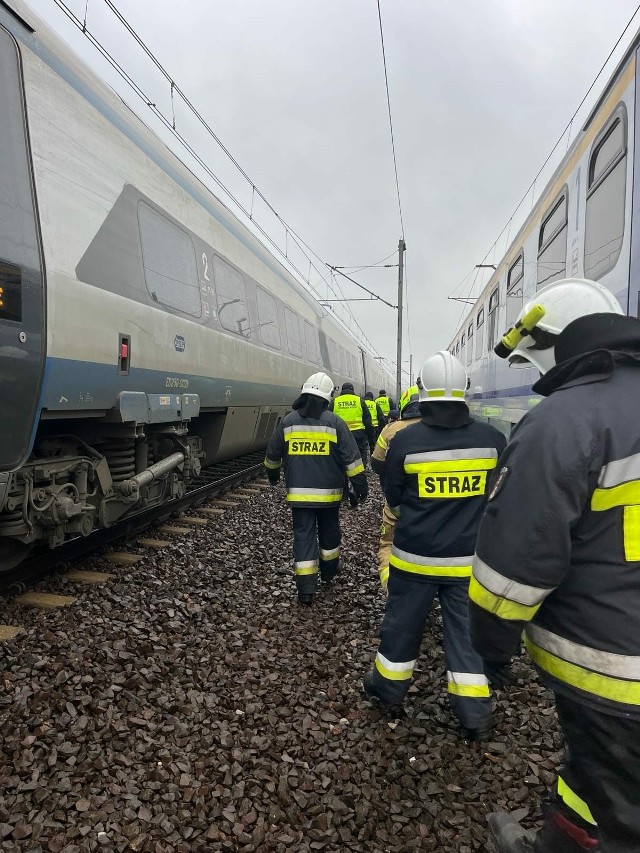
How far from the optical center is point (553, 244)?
19.8 feet

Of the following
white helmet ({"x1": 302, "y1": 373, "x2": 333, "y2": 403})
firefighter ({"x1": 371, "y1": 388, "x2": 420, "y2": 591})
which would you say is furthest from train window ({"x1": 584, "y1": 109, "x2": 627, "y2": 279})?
white helmet ({"x1": 302, "y1": 373, "x2": 333, "y2": 403})

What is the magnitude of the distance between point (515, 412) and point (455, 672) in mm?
5029

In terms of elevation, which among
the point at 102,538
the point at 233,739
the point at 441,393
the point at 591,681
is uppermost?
the point at 441,393

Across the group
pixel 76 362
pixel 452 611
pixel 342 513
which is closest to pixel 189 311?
pixel 76 362

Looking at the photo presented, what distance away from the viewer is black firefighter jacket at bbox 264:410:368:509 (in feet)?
15.3

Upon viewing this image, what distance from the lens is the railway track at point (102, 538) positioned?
439 centimetres

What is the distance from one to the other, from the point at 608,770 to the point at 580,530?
65 centimetres

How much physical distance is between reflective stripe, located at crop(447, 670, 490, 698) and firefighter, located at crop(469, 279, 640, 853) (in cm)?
121

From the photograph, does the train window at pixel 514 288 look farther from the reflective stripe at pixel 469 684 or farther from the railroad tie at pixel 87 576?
the railroad tie at pixel 87 576

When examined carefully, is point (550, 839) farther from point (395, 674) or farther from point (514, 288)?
point (514, 288)

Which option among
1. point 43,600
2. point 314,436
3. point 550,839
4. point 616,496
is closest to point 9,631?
point 43,600

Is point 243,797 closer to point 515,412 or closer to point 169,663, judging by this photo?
point 169,663

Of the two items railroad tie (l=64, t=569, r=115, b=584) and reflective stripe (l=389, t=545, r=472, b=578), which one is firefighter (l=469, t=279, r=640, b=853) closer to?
reflective stripe (l=389, t=545, r=472, b=578)

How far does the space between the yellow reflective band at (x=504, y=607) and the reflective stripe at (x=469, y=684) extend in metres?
1.50
